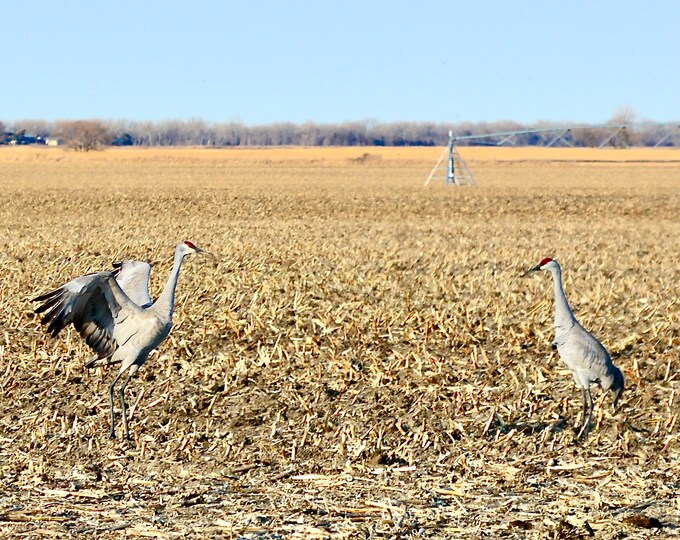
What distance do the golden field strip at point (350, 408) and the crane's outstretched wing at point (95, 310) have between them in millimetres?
645

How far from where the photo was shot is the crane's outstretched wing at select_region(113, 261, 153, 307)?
8164 mm

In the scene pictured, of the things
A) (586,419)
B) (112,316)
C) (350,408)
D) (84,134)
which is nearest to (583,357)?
(586,419)

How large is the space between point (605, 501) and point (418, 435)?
162 cm

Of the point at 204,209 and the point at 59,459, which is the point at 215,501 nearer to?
the point at 59,459

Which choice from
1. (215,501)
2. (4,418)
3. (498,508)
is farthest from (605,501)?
(4,418)

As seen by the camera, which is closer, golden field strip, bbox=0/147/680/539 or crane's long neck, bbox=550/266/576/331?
golden field strip, bbox=0/147/680/539

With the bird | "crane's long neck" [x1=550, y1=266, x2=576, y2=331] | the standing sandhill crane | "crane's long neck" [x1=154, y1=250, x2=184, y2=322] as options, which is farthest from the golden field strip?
"crane's long neck" [x1=154, y1=250, x2=184, y2=322]

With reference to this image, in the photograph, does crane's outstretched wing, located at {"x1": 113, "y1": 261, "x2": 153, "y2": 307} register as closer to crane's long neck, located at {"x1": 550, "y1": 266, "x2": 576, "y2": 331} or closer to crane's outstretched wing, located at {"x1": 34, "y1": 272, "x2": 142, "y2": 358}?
crane's outstretched wing, located at {"x1": 34, "y1": 272, "x2": 142, "y2": 358}

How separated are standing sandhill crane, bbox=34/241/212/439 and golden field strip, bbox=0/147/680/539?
555mm

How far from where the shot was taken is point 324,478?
6.37m

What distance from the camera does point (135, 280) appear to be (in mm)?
8305

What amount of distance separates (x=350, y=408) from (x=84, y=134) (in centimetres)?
12132

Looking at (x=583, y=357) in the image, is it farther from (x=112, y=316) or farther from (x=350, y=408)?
(x=112, y=316)

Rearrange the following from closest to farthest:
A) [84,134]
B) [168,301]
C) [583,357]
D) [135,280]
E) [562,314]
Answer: [583,357], [562,314], [168,301], [135,280], [84,134]
